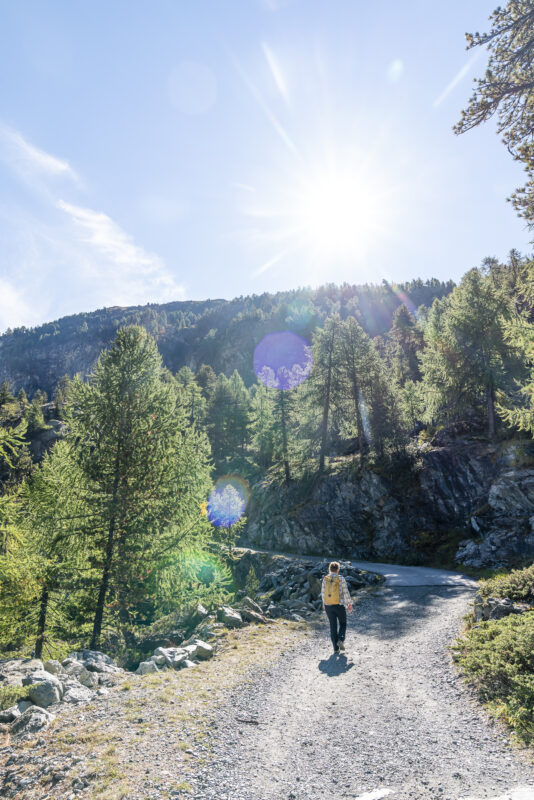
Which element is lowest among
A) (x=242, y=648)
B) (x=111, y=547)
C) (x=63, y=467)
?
(x=242, y=648)

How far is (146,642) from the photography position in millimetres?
14109

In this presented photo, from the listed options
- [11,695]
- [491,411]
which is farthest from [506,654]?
[491,411]

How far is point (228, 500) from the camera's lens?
4203cm

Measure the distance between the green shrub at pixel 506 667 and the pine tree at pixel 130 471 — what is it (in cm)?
799

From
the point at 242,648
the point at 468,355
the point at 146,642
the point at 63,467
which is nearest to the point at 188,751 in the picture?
the point at 242,648

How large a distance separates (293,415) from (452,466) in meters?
18.9

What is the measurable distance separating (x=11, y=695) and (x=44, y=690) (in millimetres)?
569

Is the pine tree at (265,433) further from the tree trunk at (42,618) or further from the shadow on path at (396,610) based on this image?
the tree trunk at (42,618)

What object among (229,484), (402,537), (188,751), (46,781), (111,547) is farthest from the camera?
(229,484)

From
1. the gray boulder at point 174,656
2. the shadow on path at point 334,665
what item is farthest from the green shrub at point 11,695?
the shadow on path at point 334,665

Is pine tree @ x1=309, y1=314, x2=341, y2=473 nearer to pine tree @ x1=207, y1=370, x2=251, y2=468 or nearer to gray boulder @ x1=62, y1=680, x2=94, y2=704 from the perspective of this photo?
pine tree @ x1=207, y1=370, x2=251, y2=468

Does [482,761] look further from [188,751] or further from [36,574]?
[36,574]

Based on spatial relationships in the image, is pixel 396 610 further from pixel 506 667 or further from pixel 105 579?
pixel 105 579

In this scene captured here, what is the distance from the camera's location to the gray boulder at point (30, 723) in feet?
18.2
